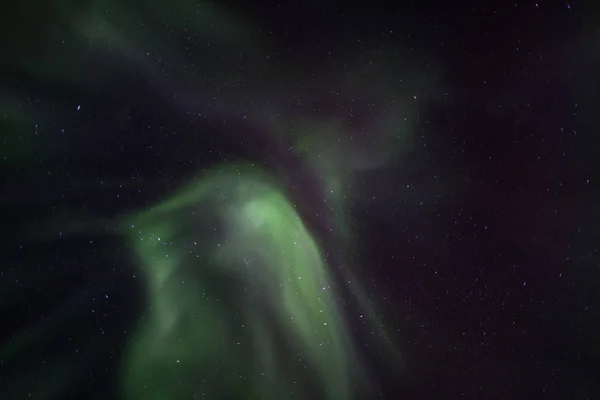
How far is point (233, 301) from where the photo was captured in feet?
1.75

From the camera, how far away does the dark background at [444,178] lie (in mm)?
496

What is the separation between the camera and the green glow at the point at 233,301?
522 millimetres

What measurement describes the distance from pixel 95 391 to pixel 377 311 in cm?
33

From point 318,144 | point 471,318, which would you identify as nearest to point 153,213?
point 318,144

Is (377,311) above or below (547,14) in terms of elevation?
below

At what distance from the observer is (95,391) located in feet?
1.83

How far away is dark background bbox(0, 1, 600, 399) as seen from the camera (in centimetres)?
50

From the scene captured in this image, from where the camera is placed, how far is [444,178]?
1.68ft

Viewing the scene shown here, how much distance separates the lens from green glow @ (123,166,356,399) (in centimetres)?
52

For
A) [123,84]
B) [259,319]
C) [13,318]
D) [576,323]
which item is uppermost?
[123,84]

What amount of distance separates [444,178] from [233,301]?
0.26m

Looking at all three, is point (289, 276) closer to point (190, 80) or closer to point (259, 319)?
point (259, 319)

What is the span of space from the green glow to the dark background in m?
0.03

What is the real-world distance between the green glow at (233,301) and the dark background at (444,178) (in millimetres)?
27
